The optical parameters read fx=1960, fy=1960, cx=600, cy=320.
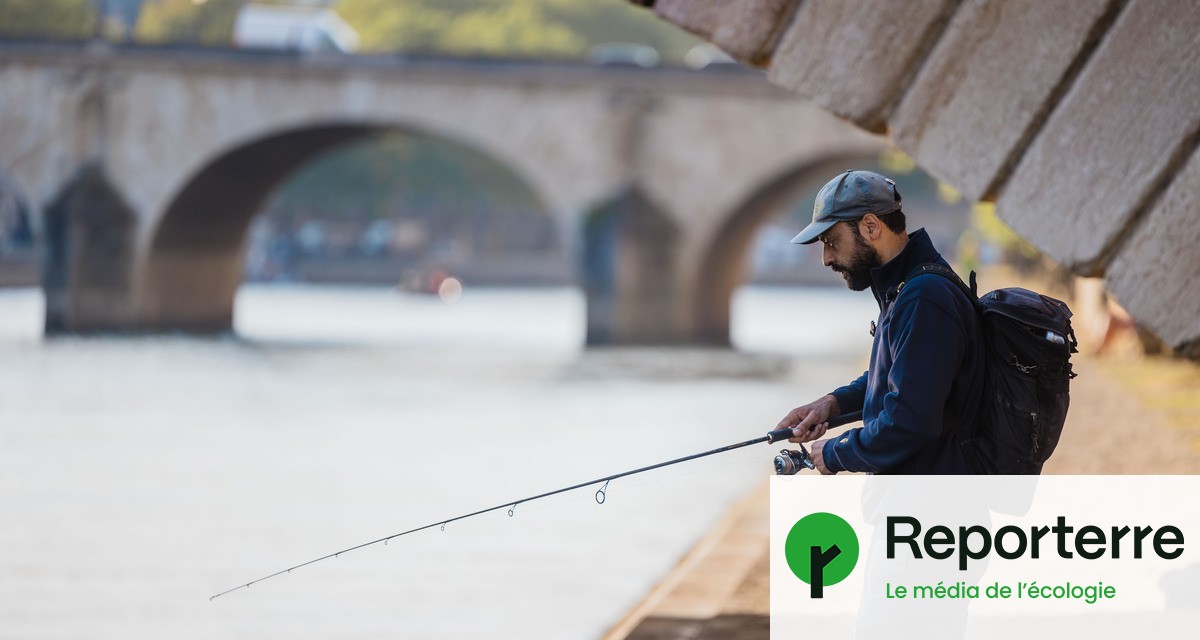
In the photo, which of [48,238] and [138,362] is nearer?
[138,362]

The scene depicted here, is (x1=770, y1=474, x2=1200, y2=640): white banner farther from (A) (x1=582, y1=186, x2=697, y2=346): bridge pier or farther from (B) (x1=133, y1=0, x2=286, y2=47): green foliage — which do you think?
(B) (x1=133, y1=0, x2=286, y2=47): green foliage

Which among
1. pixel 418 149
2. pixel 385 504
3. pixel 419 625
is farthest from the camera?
pixel 418 149

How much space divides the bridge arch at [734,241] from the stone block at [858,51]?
1091 inches

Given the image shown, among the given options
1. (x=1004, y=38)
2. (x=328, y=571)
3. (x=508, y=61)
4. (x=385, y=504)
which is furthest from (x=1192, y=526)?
(x=508, y=61)

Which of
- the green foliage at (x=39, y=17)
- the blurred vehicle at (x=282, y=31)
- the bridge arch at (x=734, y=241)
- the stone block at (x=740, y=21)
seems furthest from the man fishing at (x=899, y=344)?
the green foliage at (x=39, y=17)

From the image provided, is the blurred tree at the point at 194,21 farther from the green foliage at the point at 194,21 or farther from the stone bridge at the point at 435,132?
the stone bridge at the point at 435,132

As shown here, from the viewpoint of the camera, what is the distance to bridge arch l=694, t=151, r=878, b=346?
33.1 metres

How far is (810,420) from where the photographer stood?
4113 mm

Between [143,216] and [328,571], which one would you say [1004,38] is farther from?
[143,216]

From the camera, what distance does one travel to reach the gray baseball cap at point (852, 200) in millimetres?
3857

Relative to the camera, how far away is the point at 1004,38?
4492 millimetres

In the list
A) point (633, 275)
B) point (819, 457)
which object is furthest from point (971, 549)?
point (633, 275)

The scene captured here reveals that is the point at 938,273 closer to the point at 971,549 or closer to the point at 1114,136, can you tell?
the point at 971,549

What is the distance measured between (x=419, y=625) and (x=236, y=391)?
44.1 ft
